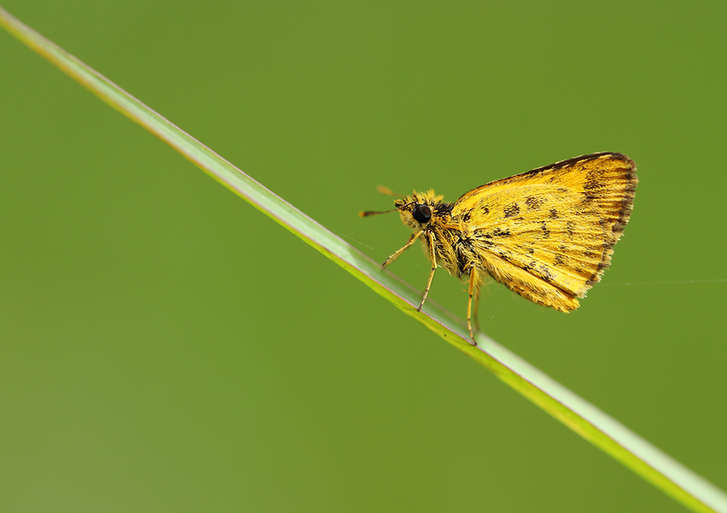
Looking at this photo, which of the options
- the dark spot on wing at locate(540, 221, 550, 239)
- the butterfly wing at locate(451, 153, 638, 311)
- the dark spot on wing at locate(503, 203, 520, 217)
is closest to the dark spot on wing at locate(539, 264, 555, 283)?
the butterfly wing at locate(451, 153, 638, 311)

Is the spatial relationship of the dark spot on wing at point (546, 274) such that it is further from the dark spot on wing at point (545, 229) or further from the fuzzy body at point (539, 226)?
the dark spot on wing at point (545, 229)

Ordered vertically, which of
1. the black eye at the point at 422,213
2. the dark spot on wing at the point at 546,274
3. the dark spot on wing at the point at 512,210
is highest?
the dark spot on wing at the point at 512,210

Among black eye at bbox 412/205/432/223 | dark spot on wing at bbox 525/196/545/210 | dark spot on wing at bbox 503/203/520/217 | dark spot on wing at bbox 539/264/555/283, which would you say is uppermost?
dark spot on wing at bbox 525/196/545/210

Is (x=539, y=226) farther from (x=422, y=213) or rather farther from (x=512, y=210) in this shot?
(x=422, y=213)

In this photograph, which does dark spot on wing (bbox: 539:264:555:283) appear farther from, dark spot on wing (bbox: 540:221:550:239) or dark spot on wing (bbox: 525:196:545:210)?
dark spot on wing (bbox: 525:196:545:210)

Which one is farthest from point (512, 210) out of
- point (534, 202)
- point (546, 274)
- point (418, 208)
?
point (418, 208)

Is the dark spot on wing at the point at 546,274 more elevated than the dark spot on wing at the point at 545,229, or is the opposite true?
the dark spot on wing at the point at 545,229

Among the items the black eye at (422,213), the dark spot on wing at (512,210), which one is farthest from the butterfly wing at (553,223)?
the black eye at (422,213)
